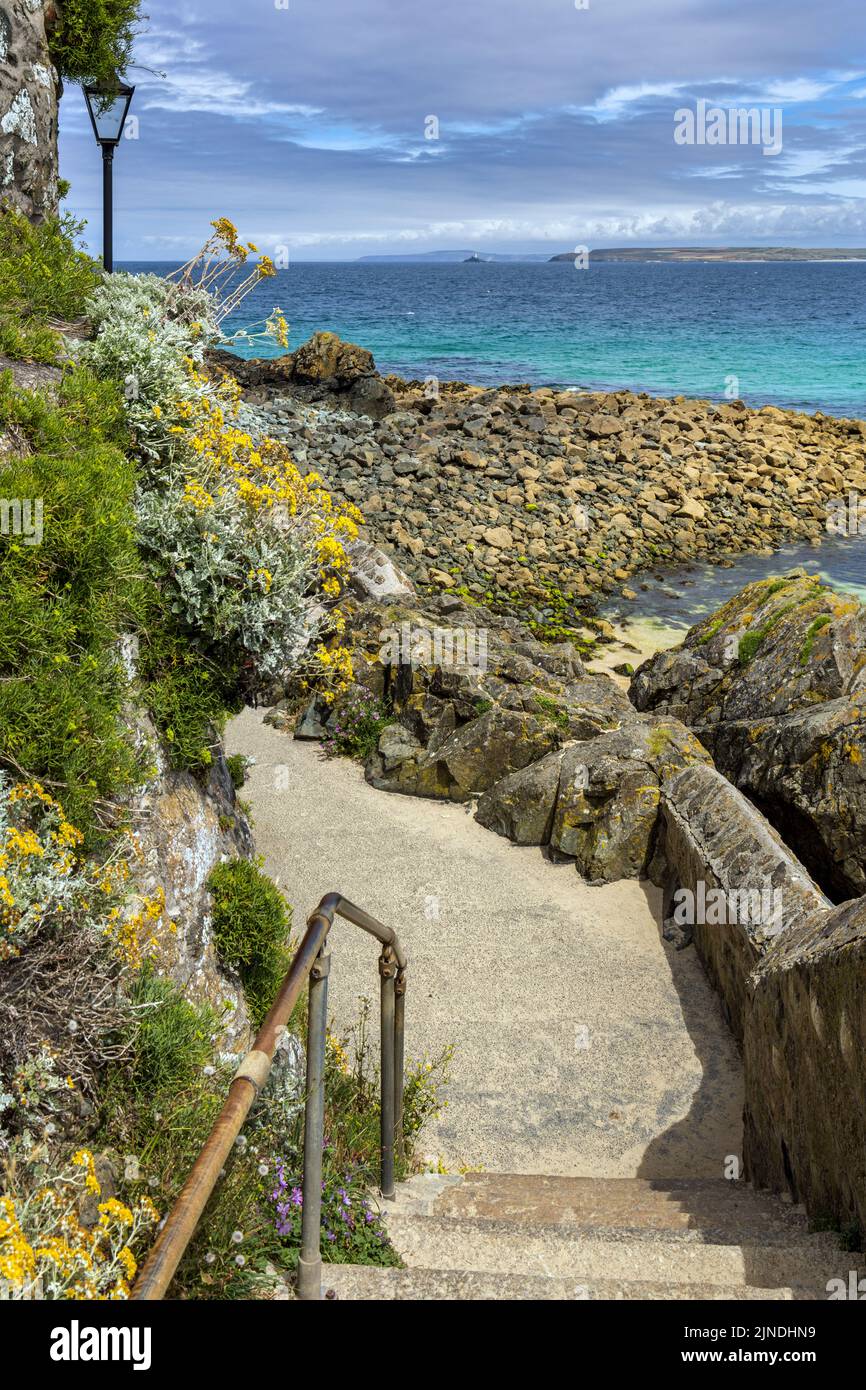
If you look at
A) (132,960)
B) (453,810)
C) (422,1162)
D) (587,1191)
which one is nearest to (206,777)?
(132,960)

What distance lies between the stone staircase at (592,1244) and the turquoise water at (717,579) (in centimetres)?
1436

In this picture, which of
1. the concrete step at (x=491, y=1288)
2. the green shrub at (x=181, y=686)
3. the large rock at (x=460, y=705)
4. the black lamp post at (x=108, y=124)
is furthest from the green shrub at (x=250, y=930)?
the black lamp post at (x=108, y=124)

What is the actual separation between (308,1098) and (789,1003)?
2680 millimetres

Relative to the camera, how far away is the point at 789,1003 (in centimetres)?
491

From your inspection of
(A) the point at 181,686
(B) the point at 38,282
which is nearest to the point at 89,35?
(B) the point at 38,282

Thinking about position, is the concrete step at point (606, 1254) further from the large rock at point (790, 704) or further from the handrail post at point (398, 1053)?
the large rock at point (790, 704)

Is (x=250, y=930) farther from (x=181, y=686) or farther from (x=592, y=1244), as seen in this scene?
(x=592, y=1244)

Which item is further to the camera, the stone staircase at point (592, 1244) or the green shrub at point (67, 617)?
the green shrub at point (67, 617)

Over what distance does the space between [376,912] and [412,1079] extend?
7.61ft

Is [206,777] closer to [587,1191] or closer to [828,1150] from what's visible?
[587,1191]

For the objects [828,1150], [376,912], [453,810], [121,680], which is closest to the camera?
[828,1150]

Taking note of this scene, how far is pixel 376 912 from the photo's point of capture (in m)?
8.19

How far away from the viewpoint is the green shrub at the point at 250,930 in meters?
5.35

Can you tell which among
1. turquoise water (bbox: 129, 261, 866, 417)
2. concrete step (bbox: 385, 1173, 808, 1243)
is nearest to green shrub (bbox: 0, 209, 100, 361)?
concrete step (bbox: 385, 1173, 808, 1243)
